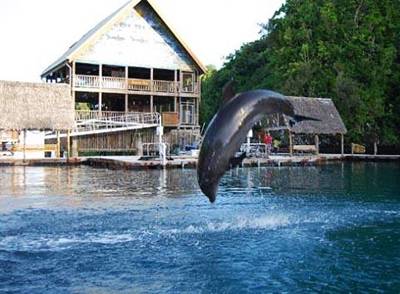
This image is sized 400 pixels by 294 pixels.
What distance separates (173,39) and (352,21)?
13.8 metres

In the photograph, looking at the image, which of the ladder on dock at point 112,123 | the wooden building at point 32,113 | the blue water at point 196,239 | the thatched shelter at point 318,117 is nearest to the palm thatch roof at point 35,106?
the wooden building at point 32,113

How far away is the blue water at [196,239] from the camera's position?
25.4 ft

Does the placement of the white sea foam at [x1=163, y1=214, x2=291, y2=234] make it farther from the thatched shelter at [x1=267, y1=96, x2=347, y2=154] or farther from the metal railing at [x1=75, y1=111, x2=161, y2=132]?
the metal railing at [x1=75, y1=111, x2=161, y2=132]

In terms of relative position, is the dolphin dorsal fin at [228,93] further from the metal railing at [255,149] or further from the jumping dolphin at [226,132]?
the metal railing at [255,149]

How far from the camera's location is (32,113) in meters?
31.8

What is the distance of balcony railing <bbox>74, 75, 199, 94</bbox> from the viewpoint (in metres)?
36.4

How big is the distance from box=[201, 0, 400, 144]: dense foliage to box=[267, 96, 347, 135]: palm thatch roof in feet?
8.61

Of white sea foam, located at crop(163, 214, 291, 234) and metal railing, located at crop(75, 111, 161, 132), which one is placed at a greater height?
metal railing, located at crop(75, 111, 161, 132)

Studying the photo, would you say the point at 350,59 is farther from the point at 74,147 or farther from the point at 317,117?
the point at 74,147

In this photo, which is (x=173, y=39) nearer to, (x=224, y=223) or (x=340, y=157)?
(x=340, y=157)

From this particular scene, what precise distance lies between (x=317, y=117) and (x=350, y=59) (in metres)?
7.72

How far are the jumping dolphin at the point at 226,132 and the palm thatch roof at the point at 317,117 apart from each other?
92.3 ft

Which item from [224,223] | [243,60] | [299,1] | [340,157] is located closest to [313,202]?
[224,223]

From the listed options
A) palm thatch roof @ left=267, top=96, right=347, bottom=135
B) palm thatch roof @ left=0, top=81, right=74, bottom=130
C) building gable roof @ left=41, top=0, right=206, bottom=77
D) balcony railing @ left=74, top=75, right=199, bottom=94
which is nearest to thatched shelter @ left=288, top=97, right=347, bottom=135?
palm thatch roof @ left=267, top=96, right=347, bottom=135
